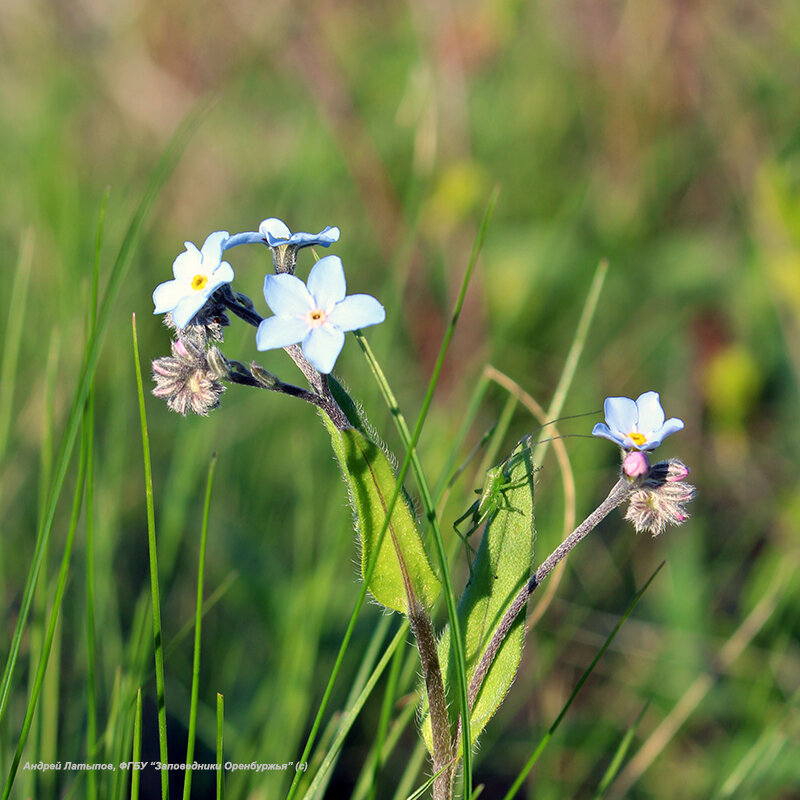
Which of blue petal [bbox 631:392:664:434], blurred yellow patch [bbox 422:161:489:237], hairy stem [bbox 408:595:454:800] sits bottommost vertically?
hairy stem [bbox 408:595:454:800]

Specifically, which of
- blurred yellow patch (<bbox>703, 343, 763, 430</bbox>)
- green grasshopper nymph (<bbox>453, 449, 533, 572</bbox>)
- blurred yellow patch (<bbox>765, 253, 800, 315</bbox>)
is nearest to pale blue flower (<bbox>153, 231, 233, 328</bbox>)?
green grasshopper nymph (<bbox>453, 449, 533, 572</bbox>)

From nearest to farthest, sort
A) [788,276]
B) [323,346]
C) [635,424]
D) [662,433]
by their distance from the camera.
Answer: [323,346]
[662,433]
[635,424]
[788,276]

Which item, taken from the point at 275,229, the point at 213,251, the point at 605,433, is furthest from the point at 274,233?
the point at 605,433

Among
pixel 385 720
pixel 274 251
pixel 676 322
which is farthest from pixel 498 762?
pixel 676 322

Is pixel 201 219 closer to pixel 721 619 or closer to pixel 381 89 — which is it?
pixel 381 89

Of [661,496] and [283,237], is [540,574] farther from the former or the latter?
[283,237]

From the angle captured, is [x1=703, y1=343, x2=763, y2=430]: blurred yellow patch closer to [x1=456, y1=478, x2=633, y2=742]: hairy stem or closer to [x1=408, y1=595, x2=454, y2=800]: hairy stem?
[x1=456, y1=478, x2=633, y2=742]: hairy stem
